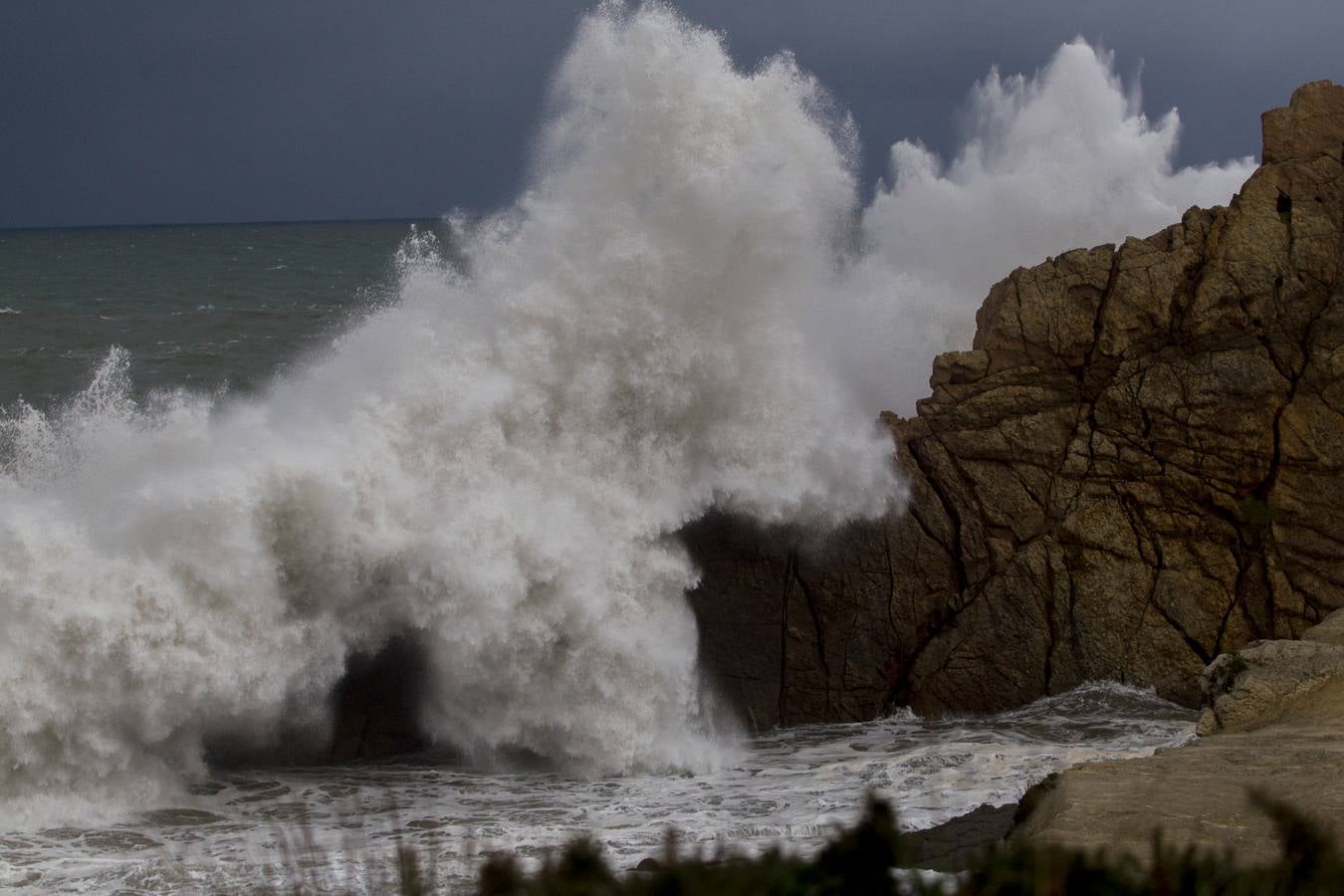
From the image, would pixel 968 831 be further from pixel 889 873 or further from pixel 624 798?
pixel 889 873

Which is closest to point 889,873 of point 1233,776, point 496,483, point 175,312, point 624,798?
point 1233,776

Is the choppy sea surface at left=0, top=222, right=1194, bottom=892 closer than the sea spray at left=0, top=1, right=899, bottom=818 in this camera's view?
Yes

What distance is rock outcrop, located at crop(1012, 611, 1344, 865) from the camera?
19.8 ft

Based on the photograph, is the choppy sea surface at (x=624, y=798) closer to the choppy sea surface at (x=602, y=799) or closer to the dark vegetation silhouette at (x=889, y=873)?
the choppy sea surface at (x=602, y=799)

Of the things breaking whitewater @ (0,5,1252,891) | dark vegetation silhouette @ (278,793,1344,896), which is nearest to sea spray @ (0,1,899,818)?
breaking whitewater @ (0,5,1252,891)

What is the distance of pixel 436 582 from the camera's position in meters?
11.1

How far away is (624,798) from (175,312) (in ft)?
98.4

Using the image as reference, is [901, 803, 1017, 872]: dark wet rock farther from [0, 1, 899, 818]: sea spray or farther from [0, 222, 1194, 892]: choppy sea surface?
[0, 1, 899, 818]: sea spray

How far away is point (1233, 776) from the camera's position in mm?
7273

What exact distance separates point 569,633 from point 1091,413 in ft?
16.1

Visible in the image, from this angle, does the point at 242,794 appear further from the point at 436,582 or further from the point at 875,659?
the point at 875,659

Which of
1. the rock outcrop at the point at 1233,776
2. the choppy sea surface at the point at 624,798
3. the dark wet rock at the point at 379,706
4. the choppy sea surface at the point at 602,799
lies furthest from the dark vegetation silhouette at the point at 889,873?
the dark wet rock at the point at 379,706

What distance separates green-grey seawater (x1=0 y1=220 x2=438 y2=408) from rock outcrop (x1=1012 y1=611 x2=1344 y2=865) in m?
9.30

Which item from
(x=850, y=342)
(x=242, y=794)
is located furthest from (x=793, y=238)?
(x=242, y=794)
